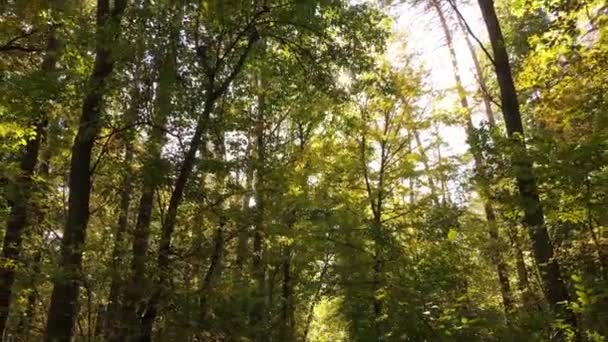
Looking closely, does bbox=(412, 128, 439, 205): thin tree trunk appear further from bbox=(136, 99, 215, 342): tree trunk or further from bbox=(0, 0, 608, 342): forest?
bbox=(136, 99, 215, 342): tree trunk

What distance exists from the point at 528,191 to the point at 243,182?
5.14 meters

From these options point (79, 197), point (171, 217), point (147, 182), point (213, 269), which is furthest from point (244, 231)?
point (79, 197)

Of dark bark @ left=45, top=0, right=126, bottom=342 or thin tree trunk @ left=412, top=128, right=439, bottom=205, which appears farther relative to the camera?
thin tree trunk @ left=412, top=128, right=439, bottom=205

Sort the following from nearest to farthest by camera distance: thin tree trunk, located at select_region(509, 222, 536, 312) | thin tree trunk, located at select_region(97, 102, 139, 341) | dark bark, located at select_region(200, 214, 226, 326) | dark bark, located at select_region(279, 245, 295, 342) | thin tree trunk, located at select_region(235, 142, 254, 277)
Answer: thin tree trunk, located at select_region(97, 102, 139, 341) < dark bark, located at select_region(200, 214, 226, 326) < thin tree trunk, located at select_region(235, 142, 254, 277) < thin tree trunk, located at select_region(509, 222, 536, 312) < dark bark, located at select_region(279, 245, 295, 342)

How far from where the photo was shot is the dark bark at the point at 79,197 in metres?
7.18

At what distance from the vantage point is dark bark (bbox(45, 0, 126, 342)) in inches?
283

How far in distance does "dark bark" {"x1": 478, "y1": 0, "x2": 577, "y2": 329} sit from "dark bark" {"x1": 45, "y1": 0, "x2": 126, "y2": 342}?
5.69m

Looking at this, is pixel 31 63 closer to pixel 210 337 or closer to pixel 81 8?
pixel 81 8

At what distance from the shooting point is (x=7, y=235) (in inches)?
377

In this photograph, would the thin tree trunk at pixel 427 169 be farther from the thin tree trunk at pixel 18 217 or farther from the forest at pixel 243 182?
the thin tree trunk at pixel 18 217

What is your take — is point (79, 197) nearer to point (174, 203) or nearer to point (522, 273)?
point (174, 203)

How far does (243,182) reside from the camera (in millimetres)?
10180

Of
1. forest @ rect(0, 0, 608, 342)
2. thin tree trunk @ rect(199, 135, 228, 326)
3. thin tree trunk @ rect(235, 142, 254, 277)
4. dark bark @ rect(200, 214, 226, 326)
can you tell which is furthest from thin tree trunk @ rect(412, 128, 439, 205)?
dark bark @ rect(200, 214, 226, 326)

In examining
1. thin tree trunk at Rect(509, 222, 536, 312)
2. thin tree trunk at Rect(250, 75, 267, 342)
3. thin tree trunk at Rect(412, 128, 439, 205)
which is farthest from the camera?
thin tree trunk at Rect(412, 128, 439, 205)
